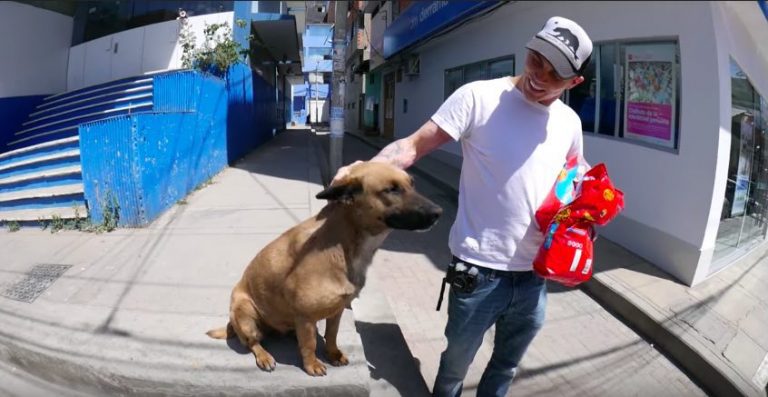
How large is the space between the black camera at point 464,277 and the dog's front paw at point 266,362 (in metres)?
1.14

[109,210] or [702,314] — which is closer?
[702,314]

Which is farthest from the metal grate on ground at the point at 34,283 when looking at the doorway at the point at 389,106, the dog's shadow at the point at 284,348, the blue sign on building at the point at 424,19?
the doorway at the point at 389,106

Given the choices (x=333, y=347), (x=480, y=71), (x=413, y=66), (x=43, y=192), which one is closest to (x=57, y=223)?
(x=43, y=192)

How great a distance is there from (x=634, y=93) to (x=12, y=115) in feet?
35.7

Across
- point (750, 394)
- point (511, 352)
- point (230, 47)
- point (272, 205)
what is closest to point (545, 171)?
point (511, 352)

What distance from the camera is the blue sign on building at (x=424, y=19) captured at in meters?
7.79

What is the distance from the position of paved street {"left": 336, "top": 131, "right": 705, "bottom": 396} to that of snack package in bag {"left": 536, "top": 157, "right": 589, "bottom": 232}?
1.61 metres

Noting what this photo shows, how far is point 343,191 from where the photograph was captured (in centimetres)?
191

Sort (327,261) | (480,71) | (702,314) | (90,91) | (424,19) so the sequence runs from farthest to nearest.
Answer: (424,19)
(90,91)
(480,71)
(702,314)
(327,261)

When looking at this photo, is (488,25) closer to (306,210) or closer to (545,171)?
(306,210)

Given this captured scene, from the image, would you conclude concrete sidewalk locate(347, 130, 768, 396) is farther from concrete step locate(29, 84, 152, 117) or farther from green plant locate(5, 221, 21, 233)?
concrete step locate(29, 84, 152, 117)

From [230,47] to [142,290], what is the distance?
23.6 feet

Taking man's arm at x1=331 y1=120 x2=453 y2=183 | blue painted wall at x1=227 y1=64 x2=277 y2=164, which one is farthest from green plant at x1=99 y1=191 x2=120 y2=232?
blue painted wall at x1=227 y1=64 x2=277 y2=164

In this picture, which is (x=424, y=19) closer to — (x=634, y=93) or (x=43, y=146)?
(x=634, y=93)
